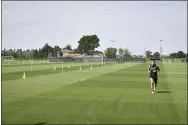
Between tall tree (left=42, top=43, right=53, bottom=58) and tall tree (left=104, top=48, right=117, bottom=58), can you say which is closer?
tall tree (left=42, top=43, right=53, bottom=58)

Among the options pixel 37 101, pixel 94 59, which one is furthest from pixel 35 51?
pixel 37 101

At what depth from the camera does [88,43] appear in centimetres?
18588

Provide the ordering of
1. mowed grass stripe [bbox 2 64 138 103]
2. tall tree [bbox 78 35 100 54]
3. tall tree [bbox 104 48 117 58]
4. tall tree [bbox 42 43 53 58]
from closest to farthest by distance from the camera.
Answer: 1. mowed grass stripe [bbox 2 64 138 103]
2. tall tree [bbox 78 35 100 54]
3. tall tree [bbox 42 43 53 58]
4. tall tree [bbox 104 48 117 58]

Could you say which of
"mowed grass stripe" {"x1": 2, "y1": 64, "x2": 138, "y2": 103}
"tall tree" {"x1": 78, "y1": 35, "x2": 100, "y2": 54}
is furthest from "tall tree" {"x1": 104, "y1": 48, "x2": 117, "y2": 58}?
"mowed grass stripe" {"x1": 2, "y1": 64, "x2": 138, "y2": 103}

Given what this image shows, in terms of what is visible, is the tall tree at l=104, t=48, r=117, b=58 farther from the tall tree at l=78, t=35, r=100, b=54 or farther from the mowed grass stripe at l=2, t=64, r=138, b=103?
the mowed grass stripe at l=2, t=64, r=138, b=103

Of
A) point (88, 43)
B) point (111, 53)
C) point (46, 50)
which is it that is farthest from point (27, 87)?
point (111, 53)

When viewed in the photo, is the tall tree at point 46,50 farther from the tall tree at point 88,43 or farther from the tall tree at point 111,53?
the tall tree at point 111,53

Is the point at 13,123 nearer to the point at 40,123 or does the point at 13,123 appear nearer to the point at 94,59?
the point at 40,123

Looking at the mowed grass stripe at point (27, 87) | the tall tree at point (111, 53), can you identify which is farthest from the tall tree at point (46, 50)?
the mowed grass stripe at point (27, 87)

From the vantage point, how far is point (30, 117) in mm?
10125

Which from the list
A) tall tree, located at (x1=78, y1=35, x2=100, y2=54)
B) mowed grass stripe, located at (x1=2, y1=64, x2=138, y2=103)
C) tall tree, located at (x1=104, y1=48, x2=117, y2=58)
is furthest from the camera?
tall tree, located at (x1=104, y1=48, x2=117, y2=58)

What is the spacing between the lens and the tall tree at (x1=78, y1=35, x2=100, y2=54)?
185 m

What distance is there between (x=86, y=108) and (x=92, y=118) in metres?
1.95

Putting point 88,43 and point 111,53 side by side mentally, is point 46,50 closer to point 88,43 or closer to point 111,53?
point 88,43
